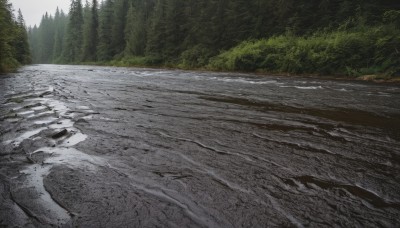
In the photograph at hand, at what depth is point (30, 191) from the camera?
317 cm

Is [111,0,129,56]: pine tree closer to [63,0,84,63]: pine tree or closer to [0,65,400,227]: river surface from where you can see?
[63,0,84,63]: pine tree

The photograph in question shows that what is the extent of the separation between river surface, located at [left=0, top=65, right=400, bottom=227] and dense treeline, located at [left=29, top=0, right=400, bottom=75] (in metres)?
13.5

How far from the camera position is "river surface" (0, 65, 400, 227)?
279cm

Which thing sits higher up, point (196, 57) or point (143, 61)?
point (196, 57)

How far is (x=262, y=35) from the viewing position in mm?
31062

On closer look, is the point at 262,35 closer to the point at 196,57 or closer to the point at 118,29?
the point at 196,57

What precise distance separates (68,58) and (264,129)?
3220 inches

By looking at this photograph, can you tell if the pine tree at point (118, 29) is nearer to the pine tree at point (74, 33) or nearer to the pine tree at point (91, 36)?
the pine tree at point (91, 36)

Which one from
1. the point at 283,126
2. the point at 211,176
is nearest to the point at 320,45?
the point at 283,126

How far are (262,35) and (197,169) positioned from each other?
29338 millimetres

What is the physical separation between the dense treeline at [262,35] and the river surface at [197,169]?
13.5 meters

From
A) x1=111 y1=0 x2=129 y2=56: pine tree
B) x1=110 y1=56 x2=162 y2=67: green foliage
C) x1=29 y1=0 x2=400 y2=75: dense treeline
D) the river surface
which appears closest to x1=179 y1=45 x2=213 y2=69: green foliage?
x1=29 y1=0 x2=400 y2=75: dense treeline

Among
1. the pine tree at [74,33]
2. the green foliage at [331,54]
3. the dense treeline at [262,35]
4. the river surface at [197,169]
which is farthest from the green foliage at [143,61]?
the pine tree at [74,33]

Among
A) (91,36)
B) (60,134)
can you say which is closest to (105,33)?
(91,36)
